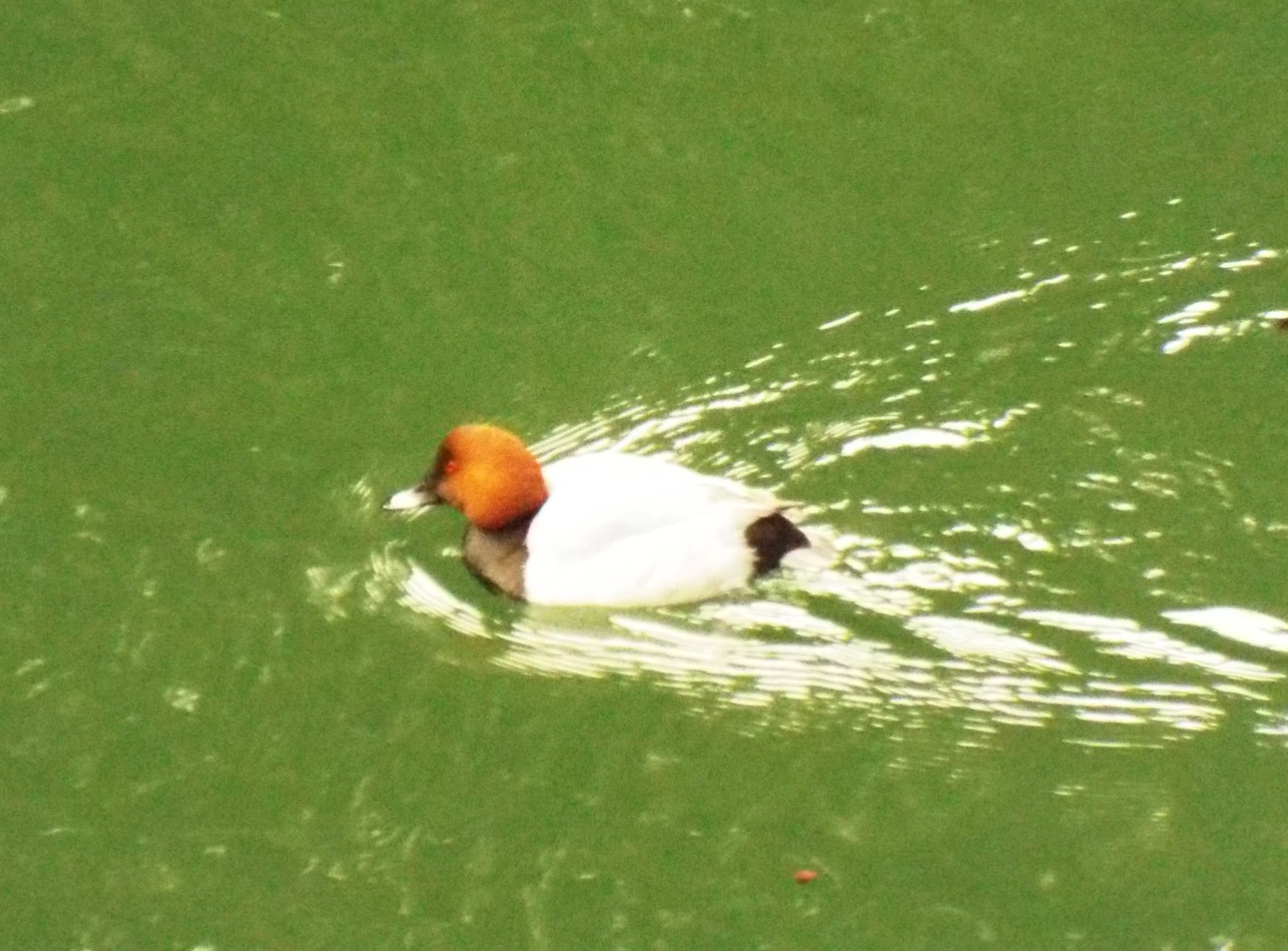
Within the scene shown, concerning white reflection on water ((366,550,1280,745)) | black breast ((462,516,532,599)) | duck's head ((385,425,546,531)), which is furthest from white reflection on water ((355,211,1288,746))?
duck's head ((385,425,546,531))

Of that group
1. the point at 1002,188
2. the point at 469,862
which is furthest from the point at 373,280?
the point at 469,862

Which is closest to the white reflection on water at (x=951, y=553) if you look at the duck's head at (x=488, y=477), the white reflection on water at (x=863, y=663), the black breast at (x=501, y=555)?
the white reflection on water at (x=863, y=663)

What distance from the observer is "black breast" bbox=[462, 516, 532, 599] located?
636cm

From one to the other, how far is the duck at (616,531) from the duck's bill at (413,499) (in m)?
0.10

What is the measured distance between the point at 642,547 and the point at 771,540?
0.38m

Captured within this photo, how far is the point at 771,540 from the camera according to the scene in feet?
20.6

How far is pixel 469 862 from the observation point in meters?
5.30

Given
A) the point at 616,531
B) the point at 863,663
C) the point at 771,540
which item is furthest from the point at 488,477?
the point at 863,663

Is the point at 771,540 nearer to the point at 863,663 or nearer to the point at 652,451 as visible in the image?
the point at 863,663

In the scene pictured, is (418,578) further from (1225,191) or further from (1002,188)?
(1225,191)

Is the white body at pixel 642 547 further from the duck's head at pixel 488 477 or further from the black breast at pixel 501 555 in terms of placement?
the duck's head at pixel 488 477

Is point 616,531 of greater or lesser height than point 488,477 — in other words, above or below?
below

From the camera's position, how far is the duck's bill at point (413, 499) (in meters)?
6.55

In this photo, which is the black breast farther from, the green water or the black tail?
the black tail
